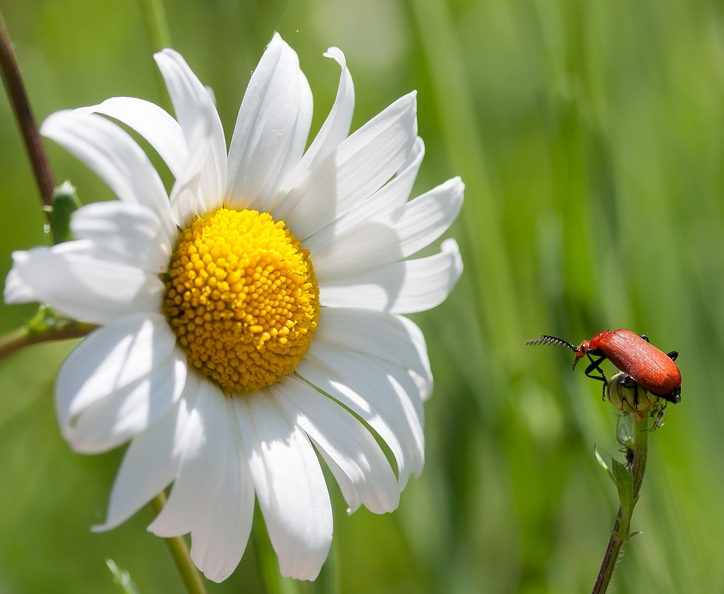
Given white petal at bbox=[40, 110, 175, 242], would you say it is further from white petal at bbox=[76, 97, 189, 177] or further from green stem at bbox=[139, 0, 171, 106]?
green stem at bbox=[139, 0, 171, 106]

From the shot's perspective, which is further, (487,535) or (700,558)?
(487,535)

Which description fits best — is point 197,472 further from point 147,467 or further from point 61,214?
point 61,214

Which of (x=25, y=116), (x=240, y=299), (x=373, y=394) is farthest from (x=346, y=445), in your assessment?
(x=25, y=116)

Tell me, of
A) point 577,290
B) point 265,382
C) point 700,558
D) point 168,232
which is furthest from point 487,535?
point 168,232

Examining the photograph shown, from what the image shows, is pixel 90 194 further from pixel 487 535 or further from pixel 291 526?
pixel 291 526

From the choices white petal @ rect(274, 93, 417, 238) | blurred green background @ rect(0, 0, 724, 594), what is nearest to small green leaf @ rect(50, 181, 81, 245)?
white petal @ rect(274, 93, 417, 238)

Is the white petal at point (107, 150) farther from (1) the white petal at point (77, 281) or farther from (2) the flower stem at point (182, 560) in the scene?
(2) the flower stem at point (182, 560)

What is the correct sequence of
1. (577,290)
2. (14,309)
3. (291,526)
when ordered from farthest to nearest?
(14,309)
(577,290)
(291,526)
